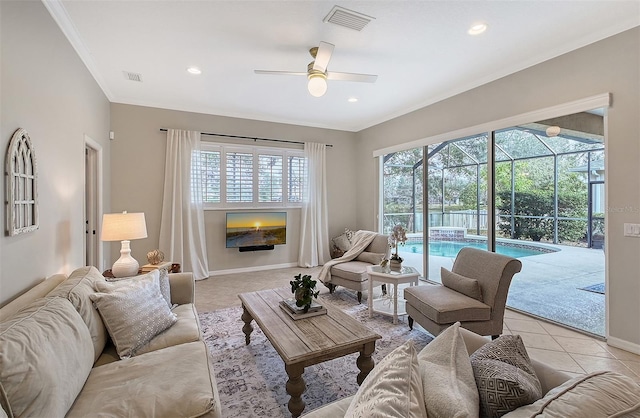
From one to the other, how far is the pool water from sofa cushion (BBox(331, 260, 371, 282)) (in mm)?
1327

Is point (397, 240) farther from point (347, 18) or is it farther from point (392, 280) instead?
point (347, 18)

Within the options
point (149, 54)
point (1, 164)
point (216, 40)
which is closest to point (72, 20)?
point (149, 54)

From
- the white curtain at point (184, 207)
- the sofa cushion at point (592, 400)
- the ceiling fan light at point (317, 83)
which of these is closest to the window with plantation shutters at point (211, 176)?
the white curtain at point (184, 207)

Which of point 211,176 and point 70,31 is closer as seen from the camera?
point 70,31

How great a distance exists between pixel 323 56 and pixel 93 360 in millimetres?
2811

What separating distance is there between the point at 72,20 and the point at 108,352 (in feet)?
8.97

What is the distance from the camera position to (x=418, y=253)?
4969mm

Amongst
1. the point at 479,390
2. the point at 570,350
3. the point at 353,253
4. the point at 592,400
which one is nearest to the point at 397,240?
the point at 353,253

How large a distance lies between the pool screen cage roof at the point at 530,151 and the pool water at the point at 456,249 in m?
0.27

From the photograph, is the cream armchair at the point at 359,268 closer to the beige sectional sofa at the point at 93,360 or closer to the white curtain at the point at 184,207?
the beige sectional sofa at the point at 93,360

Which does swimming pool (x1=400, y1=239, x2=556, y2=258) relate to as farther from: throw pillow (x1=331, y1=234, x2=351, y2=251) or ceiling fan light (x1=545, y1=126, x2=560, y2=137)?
ceiling fan light (x1=545, y1=126, x2=560, y2=137)

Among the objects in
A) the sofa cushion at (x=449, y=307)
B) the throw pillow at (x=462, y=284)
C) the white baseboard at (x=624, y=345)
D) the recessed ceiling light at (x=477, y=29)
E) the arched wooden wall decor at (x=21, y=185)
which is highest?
the recessed ceiling light at (x=477, y=29)

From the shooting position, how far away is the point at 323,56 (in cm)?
274

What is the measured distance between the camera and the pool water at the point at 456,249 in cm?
361
